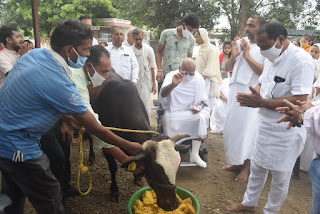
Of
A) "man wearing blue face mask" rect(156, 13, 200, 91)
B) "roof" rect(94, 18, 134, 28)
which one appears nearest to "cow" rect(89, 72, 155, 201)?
"man wearing blue face mask" rect(156, 13, 200, 91)

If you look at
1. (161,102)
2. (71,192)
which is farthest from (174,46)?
(71,192)

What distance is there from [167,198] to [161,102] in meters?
2.66

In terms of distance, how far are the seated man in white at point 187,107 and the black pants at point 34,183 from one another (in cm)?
257

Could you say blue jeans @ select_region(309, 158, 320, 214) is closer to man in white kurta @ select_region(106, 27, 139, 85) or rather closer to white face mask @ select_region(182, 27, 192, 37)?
man in white kurta @ select_region(106, 27, 139, 85)

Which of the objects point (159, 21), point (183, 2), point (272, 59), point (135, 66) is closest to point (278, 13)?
point (183, 2)

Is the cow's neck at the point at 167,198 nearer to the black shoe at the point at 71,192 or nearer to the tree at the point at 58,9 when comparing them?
the black shoe at the point at 71,192

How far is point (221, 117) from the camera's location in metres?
6.38

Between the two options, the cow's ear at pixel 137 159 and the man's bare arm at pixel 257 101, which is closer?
the cow's ear at pixel 137 159

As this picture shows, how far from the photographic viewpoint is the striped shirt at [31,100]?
190 centimetres

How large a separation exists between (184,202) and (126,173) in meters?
1.69

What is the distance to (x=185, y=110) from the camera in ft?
15.5

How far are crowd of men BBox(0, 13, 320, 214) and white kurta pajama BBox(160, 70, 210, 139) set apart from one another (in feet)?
0.06

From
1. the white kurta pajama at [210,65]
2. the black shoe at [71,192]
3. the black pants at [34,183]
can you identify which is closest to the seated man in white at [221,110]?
the white kurta pajama at [210,65]

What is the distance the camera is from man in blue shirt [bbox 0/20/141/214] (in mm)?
1909
